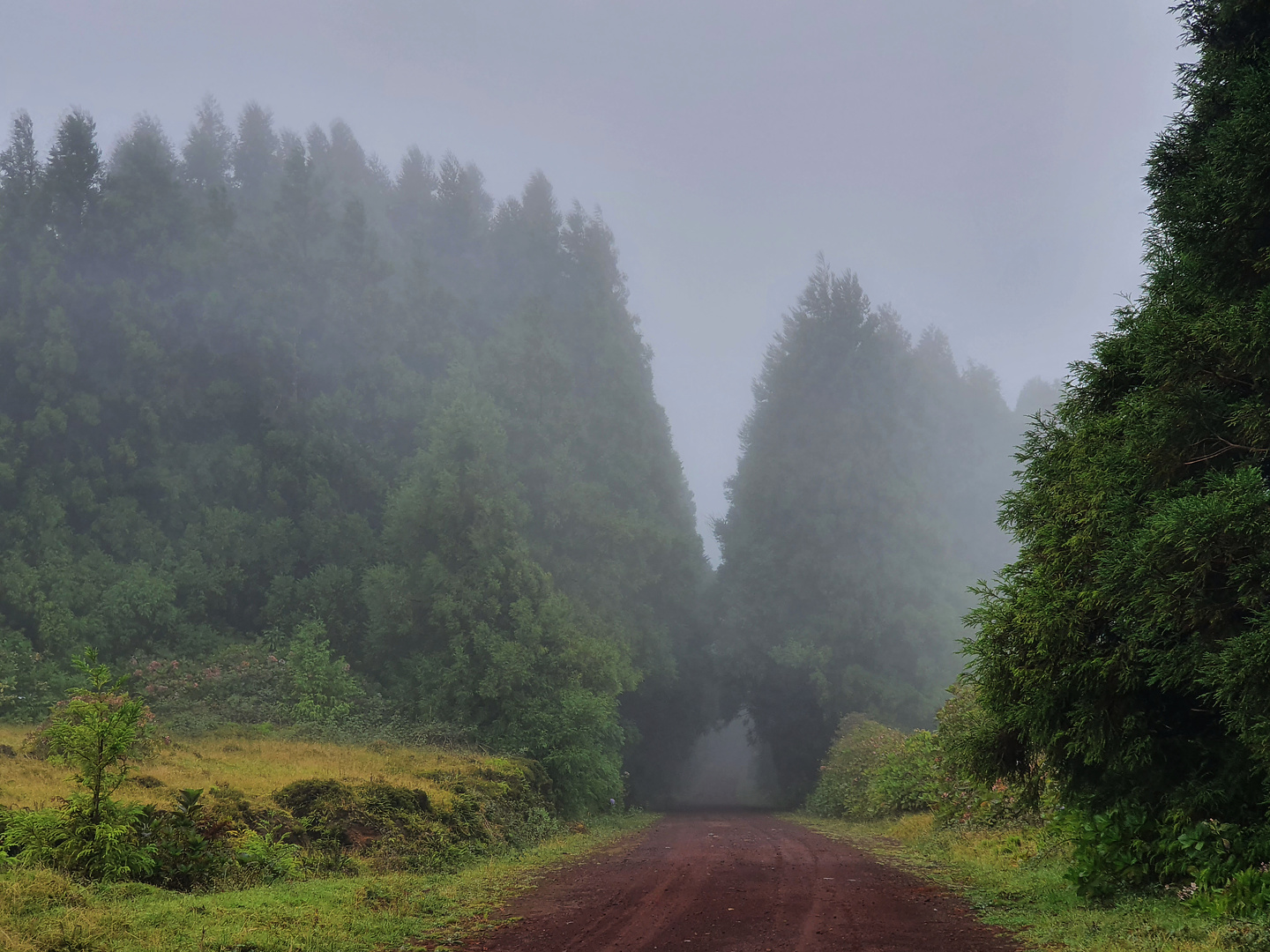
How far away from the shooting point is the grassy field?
633 centimetres

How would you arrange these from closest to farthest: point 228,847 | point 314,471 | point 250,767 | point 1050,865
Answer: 1. point 228,847
2. point 1050,865
3. point 250,767
4. point 314,471

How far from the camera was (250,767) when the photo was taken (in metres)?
14.3

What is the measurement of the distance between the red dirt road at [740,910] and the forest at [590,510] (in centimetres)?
187

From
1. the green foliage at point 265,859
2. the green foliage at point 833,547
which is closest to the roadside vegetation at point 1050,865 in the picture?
the green foliage at point 265,859

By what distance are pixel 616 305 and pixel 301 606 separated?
999 inches

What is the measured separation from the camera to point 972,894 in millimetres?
9570

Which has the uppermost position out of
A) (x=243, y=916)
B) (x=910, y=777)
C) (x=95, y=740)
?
(x=95, y=740)

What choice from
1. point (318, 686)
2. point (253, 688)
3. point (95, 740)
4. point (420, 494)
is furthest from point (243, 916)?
point (420, 494)

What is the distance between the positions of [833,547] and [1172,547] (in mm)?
34029

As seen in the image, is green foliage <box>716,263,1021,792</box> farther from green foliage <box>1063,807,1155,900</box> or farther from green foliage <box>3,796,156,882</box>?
green foliage <box>3,796,156,882</box>

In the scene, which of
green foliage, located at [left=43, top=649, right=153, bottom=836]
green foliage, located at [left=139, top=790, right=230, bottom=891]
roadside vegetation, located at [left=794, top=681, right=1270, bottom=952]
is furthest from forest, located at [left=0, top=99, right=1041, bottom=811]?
green foliage, located at [left=43, top=649, right=153, bottom=836]

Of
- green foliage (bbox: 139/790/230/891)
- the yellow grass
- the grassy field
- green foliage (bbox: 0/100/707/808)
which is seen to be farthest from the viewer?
green foliage (bbox: 0/100/707/808)

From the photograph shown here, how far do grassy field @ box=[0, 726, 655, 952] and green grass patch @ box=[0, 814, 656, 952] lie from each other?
0.01 m

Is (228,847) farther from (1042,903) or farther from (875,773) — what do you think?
(875,773)
